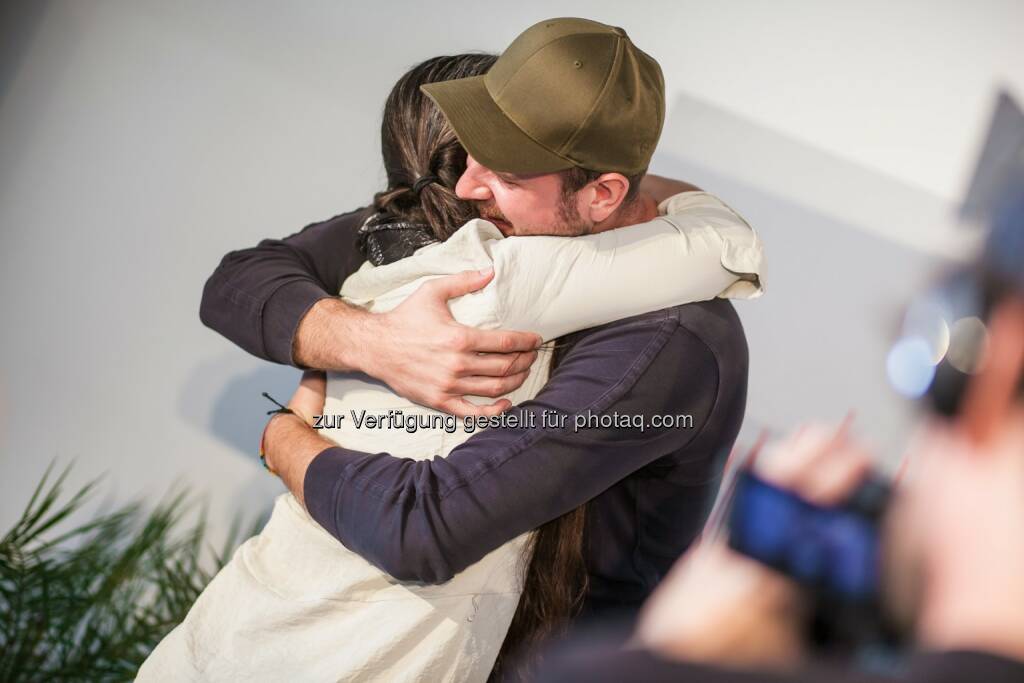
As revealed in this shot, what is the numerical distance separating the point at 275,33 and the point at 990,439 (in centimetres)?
227

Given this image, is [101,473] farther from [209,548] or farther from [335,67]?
[335,67]

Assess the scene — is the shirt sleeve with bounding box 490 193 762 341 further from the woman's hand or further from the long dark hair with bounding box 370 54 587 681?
the woman's hand

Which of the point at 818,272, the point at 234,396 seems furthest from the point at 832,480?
the point at 234,396

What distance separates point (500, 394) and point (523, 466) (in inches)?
5.7

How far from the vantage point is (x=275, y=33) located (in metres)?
2.47

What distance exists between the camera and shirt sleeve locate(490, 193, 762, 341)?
121cm

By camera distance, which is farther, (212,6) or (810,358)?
(212,6)

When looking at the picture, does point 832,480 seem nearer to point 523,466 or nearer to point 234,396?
point 523,466

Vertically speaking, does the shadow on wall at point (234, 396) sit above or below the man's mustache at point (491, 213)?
below

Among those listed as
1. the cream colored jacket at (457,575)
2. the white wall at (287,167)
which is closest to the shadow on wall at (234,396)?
the white wall at (287,167)

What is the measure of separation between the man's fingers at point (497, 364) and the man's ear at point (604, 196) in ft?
0.75

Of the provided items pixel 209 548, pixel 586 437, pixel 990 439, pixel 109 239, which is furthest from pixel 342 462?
pixel 109 239

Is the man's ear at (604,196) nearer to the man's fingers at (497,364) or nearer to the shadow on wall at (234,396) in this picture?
the man's fingers at (497,364)

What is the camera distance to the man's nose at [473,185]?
1.34 metres
